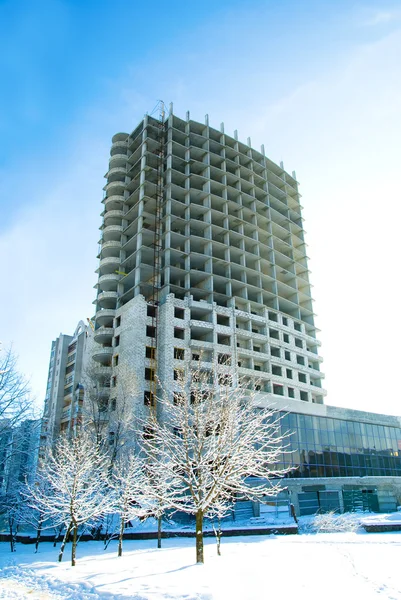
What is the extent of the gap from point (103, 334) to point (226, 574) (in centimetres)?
5280

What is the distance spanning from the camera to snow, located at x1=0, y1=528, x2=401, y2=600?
46.5 feet

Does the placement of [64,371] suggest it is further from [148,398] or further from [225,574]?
[225,574]

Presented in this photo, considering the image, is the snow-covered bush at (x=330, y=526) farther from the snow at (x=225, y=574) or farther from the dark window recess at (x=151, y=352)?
the dark window recess at (x=151, y=352)

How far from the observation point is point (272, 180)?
92.4m

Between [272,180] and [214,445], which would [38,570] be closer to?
[214,445]

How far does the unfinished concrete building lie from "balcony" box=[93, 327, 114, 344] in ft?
0.51

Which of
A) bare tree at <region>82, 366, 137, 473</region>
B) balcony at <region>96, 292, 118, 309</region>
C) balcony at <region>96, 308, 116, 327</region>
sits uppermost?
balcony at <region>96, 292, 118, 309</region>

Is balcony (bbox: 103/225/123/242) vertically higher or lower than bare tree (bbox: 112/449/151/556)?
higher

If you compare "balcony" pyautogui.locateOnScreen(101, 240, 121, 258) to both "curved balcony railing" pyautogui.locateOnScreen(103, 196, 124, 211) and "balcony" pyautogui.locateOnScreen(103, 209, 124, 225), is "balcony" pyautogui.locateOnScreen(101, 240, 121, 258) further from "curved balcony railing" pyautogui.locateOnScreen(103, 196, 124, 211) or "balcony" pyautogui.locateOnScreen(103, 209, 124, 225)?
"curved balcony railing" pyautogui.locateOnScreen(103, 196, 124, 211)

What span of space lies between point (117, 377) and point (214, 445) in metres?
40.4

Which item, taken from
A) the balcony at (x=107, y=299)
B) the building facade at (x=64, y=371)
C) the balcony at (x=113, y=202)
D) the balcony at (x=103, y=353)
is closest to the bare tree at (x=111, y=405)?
the balcony at (x=103, y=353)

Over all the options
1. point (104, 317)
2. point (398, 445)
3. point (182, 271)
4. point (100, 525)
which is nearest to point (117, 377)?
point (104, 317)

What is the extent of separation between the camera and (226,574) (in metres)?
16.4

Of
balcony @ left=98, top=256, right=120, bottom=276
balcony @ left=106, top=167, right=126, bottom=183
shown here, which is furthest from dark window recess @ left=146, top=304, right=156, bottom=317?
balcony @ left=106, top=167, right=126, bottom=183
